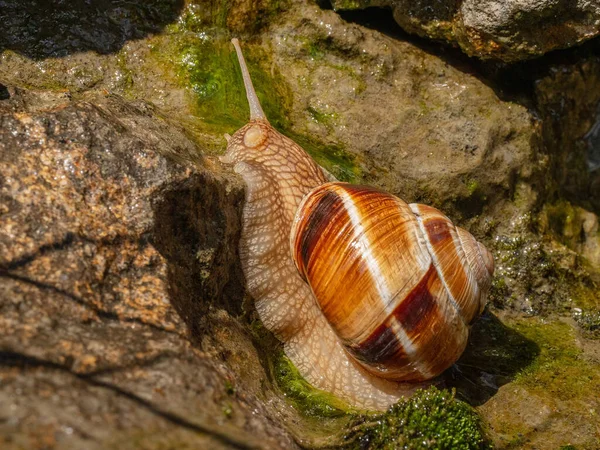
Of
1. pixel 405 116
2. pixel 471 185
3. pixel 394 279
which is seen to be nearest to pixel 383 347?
pixel 394 279

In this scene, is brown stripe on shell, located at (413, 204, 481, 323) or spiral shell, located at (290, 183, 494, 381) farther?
brown stripe on shell, located at (413, 204, 481, 323)

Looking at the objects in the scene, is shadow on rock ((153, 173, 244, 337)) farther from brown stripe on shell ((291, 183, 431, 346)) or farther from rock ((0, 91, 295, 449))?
brown stripe on shell ((291, 183, 431, 346))

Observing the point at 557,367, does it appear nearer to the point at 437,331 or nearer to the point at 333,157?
the point at 437,331

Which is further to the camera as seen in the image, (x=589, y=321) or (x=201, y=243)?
(x=589, y=321)

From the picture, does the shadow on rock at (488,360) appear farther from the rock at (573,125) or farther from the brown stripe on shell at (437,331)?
the rock at (573,125)

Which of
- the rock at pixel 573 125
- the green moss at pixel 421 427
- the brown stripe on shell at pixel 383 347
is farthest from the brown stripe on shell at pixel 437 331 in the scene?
the rock at pixel 573 125

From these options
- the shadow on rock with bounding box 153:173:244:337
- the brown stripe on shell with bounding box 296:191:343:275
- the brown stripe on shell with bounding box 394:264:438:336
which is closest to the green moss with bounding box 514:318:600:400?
the brown stripe on shell with bounding box 394:264:438:336
